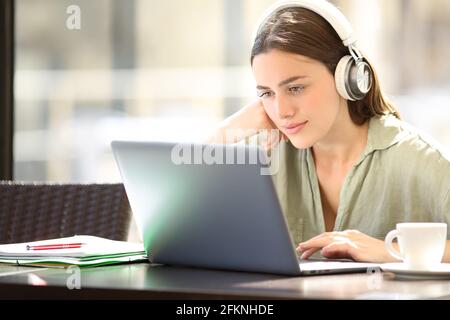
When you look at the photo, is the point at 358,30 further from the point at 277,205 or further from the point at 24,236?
the point at 277,205

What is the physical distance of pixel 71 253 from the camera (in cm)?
148

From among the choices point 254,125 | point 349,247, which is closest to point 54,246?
point 349,247

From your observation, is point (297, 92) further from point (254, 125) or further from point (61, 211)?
point (61, 211)

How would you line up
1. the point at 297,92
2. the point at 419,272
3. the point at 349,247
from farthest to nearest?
the point at 297,92
the point at 349,247
the point at 419,272

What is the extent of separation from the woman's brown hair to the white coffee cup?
0.60 meters

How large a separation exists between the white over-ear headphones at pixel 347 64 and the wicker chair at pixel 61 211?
0.55 meters

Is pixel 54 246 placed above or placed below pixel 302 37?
below

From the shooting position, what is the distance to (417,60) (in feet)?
9.16

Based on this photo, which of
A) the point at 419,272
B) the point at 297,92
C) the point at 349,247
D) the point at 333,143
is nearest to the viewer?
the point at 419,272

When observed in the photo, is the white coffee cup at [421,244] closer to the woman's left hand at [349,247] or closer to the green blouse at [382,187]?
the woman's left hand at [349,247]

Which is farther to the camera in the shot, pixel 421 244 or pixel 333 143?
pixel 333 143

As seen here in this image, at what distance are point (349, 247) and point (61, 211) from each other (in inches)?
31.2

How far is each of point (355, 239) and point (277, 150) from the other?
1.90ft

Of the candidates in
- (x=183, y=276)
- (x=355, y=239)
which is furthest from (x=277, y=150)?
(x=183, y=276)
